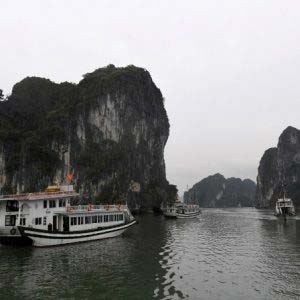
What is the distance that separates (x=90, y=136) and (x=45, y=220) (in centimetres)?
6907

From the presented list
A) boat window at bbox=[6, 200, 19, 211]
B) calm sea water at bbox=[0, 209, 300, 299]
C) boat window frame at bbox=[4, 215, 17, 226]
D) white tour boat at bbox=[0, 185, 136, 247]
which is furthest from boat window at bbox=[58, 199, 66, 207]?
calm sea water at bbox=[0, 209, 300, 299]

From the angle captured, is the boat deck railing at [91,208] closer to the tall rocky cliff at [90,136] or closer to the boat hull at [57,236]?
the boat hull at [57,236]

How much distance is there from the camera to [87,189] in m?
97.7

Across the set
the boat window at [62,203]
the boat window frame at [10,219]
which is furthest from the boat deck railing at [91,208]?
the boat window frame at [10,219]

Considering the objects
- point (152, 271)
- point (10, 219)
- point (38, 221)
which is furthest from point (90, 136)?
point (152, 271)

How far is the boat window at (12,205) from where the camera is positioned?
36062 mm

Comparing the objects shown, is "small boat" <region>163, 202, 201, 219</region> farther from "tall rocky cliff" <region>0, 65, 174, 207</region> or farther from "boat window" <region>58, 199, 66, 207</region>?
"boat window" <region>58, 199, 66, 207</region>

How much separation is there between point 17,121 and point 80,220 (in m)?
81.4

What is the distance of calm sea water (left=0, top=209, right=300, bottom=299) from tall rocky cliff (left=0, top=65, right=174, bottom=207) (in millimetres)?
63629

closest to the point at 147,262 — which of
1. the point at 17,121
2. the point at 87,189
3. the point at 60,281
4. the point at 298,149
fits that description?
the point at 60,281

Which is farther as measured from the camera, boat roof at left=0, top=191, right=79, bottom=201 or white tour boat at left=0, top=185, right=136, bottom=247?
boat roof at left=0, top=191, right=79, bottom=201

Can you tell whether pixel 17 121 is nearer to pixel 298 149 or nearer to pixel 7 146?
pixel 7 146

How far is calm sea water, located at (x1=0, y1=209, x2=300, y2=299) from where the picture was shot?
18688 millimetres

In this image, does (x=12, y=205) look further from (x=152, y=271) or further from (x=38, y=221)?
(x=152, y=271)
